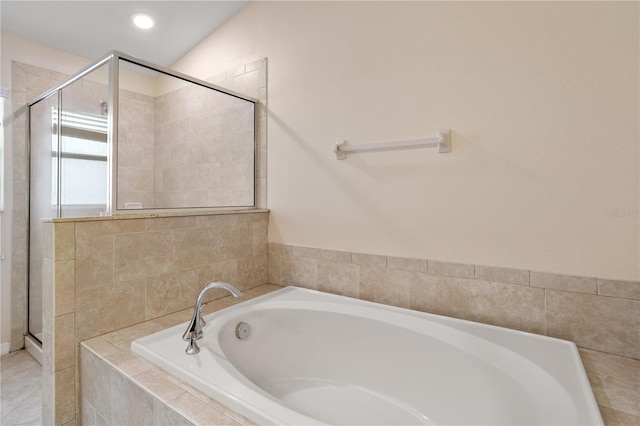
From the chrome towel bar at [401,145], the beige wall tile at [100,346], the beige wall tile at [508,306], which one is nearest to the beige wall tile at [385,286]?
the beige wall tile at [508,306]

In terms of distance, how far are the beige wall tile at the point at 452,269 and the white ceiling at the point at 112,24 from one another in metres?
2.29

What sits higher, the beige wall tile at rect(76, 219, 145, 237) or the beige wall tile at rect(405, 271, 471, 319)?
the beige wall tile at rect(76, 219, 145, 237)

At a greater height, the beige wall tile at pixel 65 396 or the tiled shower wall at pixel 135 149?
the tiled shower wall at pixel 135 149

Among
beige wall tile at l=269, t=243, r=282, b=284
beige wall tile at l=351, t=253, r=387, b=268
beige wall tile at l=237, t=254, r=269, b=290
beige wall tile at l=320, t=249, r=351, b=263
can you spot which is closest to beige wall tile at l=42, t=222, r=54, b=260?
beige wall tile at l=237, t=254, r=269, b=290

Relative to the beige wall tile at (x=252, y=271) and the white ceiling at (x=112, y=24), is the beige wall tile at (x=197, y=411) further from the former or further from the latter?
the white ceiling at (x=112, y=24)

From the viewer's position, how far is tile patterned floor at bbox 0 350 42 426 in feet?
5.47

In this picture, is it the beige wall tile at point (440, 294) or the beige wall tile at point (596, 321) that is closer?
the beige wall tile at point (596, 321)

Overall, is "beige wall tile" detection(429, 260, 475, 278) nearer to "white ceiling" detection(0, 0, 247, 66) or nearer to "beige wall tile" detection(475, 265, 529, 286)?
"beige wall tile" detection(475, 265, 529, 286)

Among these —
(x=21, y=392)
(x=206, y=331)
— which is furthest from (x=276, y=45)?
(x=21, y=392)

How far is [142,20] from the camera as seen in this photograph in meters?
2.26

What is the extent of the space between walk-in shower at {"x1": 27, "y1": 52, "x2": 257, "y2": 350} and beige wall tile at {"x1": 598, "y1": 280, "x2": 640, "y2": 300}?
1958mm

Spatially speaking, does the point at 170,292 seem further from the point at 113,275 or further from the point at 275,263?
the point at 275,263

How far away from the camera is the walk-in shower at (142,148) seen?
1.86 metres

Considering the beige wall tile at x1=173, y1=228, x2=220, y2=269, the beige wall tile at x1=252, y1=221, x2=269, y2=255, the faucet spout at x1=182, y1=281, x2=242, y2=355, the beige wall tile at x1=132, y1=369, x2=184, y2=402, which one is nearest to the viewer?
the beige wall tile at x1=132, y1=369, x2=184, y2=402
